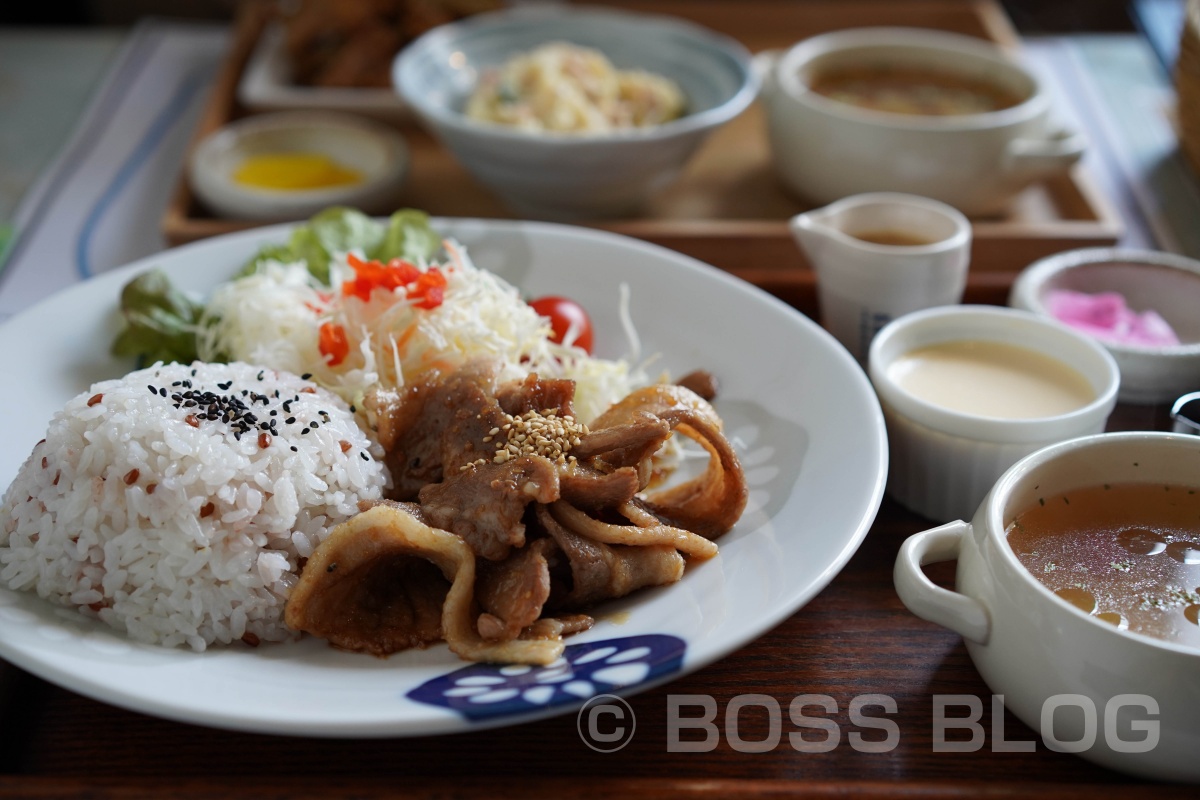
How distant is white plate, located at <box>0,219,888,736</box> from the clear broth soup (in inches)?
13.2

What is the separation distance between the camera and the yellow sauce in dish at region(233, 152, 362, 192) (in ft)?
13.3

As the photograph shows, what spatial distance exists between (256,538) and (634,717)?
835 millimetres

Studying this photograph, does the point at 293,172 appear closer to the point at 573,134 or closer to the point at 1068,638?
the point at 573,134

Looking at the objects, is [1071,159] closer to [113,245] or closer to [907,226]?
[907,226]

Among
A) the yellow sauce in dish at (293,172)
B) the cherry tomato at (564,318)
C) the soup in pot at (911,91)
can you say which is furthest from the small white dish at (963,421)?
the yellow sauce in dish at (293,172)

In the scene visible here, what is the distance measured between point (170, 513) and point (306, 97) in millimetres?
3053

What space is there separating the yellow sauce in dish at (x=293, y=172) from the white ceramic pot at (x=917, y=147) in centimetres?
172

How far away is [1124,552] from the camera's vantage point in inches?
79.0

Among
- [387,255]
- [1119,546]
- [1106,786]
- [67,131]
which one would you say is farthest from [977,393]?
[67,131]

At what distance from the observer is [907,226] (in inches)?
130

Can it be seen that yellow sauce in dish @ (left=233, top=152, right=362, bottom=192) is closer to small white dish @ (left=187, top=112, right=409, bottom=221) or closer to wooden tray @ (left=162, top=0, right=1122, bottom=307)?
small white dish @ (left=187, top=112, right=409, bottom=221)

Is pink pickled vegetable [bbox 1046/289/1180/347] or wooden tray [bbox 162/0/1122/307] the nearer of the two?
pink pickled vegetable [bbox 1046/289/1180/347]

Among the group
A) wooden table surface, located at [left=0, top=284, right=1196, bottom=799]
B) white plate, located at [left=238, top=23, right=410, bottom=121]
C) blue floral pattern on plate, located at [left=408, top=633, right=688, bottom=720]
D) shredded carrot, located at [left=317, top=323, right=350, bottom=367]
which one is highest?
white plate, located at [left=238, top=23, right=410, bottom=121]

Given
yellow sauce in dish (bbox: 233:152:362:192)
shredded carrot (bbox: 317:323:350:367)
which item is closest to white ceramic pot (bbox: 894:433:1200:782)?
shredded carrot (bbox: 317:323:350:367)
